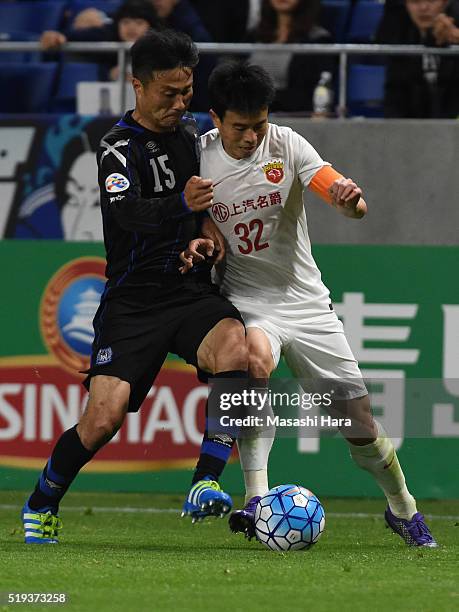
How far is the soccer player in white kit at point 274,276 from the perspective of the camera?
655 centimetres

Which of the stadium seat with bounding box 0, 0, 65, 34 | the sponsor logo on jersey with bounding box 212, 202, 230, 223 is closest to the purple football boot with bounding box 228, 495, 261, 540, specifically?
the sponsor logo on jersey with bounding box 212, 202, 230, 223

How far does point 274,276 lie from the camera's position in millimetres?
6832

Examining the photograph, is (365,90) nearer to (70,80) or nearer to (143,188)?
(70,80)

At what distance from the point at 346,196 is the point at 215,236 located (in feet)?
2.48

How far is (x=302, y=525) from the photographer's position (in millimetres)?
6414

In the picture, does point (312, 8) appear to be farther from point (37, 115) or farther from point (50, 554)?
point (50, 554)

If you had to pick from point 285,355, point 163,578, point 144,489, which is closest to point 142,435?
point 144,489

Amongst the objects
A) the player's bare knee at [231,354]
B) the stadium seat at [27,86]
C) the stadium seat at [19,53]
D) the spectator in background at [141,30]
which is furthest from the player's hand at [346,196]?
the stadium seat at [19,53]

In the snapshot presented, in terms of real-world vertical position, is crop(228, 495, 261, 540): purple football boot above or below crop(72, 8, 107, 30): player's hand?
below

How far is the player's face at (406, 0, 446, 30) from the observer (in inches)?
400

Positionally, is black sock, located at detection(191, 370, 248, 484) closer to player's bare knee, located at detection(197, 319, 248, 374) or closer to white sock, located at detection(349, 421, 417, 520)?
player's bare knee, located at detection(197, 319, 248, 374)

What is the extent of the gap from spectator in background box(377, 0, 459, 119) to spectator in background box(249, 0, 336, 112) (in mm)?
475

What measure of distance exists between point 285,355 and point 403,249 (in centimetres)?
302

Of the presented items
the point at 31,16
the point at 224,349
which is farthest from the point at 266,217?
the point at 31,16
